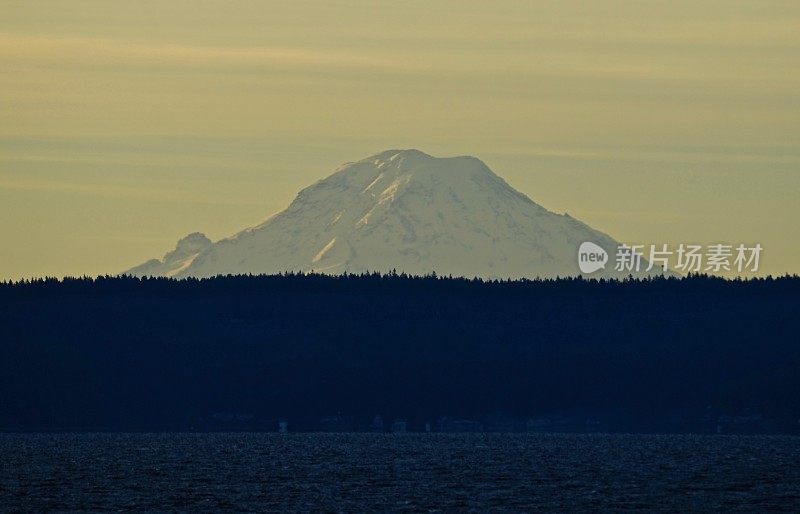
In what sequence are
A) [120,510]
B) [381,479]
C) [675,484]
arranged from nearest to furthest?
[120,510]
[675,484]
[381,479]

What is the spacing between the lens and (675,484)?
177250mm

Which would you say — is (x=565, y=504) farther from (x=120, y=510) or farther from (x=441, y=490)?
(x=120, y=510)

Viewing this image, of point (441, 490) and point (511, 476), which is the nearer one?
point (441, 490)

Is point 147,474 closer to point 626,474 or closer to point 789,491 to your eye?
point 626,474

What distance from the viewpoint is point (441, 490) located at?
6683 inches

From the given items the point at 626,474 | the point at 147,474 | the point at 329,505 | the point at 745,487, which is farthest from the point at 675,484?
→ the point at 147,474

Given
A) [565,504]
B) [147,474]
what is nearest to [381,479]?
[147,474]

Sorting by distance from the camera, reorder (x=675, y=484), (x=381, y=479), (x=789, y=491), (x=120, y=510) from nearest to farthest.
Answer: (x=120, y=510), (x=789, y=491), (x=675, y=484), (x=381, y=479)

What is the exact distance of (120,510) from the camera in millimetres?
146875

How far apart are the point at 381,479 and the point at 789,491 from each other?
141ft

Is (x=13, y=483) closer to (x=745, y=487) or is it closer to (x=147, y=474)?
(x=147, y=474)

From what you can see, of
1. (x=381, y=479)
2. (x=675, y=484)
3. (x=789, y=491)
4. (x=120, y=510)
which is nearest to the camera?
(x=120, y=510)

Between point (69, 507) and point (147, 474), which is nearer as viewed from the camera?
point (69, 507)

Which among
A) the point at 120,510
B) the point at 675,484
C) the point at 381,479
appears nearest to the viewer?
the point at 120,510
